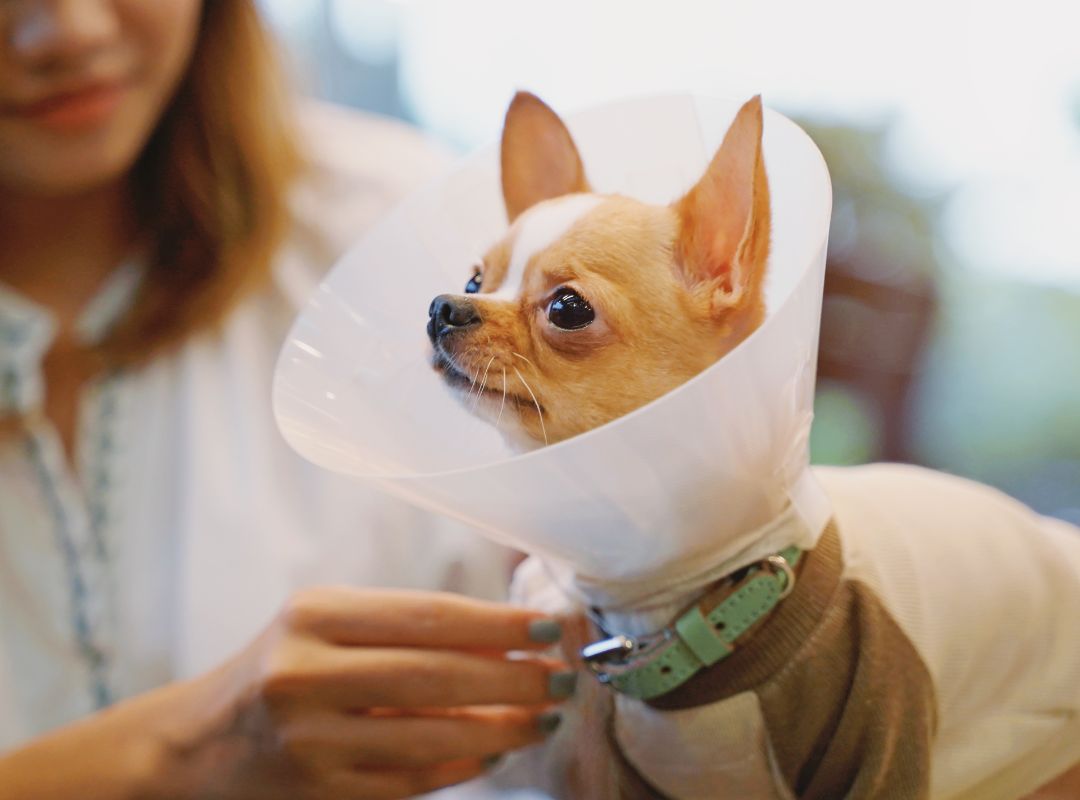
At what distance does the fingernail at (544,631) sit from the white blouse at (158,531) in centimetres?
35

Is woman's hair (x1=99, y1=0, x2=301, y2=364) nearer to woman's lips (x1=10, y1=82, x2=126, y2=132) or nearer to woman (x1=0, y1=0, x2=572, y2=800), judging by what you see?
woman (x1=0, y1=0, x2=572, y2=800)

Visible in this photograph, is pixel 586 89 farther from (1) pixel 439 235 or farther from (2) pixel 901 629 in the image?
(2) pixel 901 629

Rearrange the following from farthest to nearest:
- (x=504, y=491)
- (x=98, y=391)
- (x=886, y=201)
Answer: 1. (x=98, y=391)
2. (x=886, y=201)
3. (x=504, y=491)

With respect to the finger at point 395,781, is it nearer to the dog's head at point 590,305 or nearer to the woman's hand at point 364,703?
the woman's hand at point 364,703

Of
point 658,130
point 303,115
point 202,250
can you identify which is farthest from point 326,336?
point 303,115

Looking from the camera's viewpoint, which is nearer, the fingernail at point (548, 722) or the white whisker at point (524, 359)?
the white whisker at point (524, 359)

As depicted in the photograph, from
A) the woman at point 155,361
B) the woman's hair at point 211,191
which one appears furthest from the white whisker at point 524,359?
the woman's hair at point 211,191

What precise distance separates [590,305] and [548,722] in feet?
0.81

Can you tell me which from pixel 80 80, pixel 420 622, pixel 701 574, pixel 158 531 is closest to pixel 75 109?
pixel 80 80

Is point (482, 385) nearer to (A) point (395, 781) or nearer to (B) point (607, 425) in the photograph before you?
(B) point (607, 425)

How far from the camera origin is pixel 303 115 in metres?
1.01

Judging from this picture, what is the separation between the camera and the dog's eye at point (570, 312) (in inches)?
15.9

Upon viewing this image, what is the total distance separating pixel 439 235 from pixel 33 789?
40cm

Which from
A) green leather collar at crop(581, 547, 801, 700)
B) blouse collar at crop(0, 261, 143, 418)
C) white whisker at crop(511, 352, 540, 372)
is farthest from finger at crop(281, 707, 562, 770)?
blouse collar at crop(0, 261, 143, 418)
